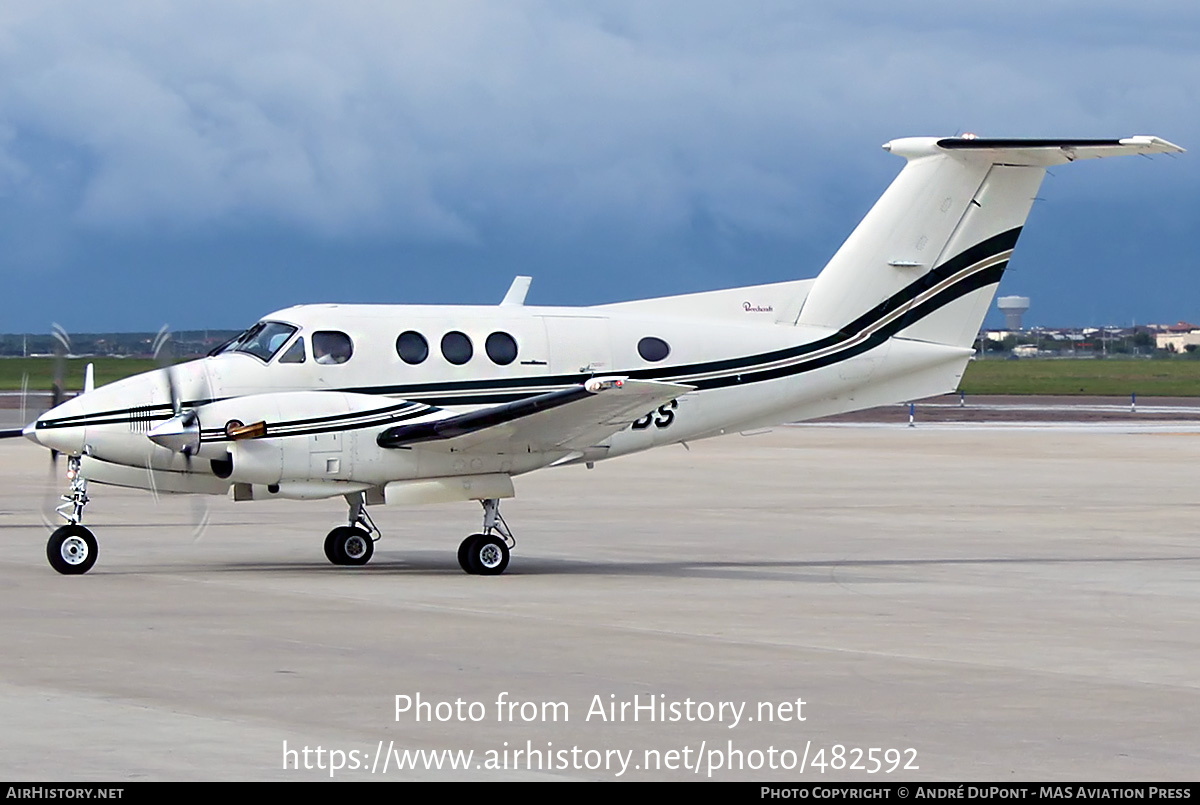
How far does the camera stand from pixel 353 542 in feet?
67.1

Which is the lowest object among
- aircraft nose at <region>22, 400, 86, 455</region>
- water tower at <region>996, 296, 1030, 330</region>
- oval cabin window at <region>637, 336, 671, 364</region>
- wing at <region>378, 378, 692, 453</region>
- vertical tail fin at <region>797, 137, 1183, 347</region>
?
aircraft nose at <region>22, 400, 86, 455</region>

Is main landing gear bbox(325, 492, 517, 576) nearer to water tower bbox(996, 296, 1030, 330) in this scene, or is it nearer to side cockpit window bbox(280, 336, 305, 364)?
side cockpit window bbox(280, 336, 305, 364)

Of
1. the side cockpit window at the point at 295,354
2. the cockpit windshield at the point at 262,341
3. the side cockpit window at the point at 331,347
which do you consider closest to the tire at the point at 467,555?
the side cockpit window at the point at 331,347

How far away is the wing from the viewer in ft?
59.6

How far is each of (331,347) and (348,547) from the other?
8.68 feet

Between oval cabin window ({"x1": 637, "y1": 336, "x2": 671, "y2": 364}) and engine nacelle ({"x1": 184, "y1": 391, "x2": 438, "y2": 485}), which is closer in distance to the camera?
engine nacelle ({"x1": 184, "y1": 391, "x2": 438, "y2": 485})

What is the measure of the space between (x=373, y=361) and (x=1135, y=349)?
16133cm

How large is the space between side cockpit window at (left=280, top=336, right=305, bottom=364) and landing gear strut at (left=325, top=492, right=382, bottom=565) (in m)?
2.07

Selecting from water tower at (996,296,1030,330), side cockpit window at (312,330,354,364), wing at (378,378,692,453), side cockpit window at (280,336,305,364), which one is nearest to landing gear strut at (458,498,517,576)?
wing at (378,378,692,453)

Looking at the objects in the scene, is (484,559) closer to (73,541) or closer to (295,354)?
(295,354)

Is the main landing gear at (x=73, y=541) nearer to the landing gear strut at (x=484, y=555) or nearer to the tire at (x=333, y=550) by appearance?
the tire at (x=333, y=550)

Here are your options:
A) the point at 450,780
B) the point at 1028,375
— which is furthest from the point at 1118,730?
the point at 1028,375

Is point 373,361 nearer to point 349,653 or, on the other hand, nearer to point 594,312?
point 594,312

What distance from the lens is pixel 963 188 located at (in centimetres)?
2153
